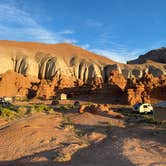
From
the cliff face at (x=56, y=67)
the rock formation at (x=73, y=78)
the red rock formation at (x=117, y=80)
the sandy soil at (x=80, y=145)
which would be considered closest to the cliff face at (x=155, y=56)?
the rock formation at (x=73, y=78)

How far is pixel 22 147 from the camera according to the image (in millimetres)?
16328

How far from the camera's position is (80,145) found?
636 inches

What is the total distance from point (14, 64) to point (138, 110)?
72.3m

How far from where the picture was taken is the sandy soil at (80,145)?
534 inches

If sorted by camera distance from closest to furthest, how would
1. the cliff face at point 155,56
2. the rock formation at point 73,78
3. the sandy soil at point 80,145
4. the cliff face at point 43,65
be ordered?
1. the sandy soil at point 80,145
2. the rock formation at point 73,78
3. the cliff face at point 43,65
4. the cliff face at point 155,56

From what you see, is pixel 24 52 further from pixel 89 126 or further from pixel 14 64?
pixel 89 126

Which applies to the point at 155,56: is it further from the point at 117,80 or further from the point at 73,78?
the point at 117,80

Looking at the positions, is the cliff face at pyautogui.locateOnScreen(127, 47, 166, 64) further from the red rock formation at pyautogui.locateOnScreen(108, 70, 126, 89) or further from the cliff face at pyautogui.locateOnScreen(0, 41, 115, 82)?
the red rock formation at pyautogui.locateOnScreen(108, 70, 126, 89)

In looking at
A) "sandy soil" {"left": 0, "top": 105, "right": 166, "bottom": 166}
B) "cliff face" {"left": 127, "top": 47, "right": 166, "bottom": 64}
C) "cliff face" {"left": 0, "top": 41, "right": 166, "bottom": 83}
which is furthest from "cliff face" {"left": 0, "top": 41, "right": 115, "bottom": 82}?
"sandy soil" {"left": 0, "top": 105, "right": 166, "bottom": 166}

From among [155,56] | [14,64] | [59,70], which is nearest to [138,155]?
[59,70]

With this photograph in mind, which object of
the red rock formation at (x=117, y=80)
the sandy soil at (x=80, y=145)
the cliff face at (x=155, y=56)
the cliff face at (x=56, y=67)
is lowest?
the sandy soil at (x=80, y=145)

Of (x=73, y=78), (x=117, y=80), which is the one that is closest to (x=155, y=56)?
(x=73, y=78)

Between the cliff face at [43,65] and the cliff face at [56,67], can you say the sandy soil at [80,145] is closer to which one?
the cliff face at [56,67]

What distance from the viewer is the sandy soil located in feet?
44.5
